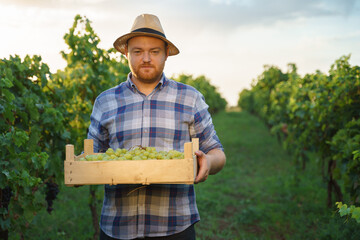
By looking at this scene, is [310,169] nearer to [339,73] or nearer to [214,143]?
[339,73]

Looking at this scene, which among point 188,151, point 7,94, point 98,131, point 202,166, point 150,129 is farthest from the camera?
point 7,94

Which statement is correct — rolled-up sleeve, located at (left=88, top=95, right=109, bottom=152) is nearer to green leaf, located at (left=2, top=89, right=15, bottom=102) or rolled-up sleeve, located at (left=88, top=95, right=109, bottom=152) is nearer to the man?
the man

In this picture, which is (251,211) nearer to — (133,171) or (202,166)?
(202,166)

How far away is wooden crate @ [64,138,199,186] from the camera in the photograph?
6.41ft

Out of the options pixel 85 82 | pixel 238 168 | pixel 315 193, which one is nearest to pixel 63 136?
pixel 85 82

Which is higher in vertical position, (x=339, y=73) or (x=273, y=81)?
(x=273, y=81)

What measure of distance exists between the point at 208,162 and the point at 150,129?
0.49 m

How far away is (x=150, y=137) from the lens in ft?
7.94

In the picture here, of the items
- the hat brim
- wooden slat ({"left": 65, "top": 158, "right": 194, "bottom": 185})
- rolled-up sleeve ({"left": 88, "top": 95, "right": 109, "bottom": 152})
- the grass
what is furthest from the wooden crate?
the grass

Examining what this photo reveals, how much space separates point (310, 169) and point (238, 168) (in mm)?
2008

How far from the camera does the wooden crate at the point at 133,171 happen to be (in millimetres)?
1953

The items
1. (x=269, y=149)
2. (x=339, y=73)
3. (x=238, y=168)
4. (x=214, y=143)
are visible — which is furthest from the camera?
(x=269, y=149)

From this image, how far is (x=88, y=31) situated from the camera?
583 centimetres

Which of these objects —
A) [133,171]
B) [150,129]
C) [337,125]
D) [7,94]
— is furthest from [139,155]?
[337,125]
